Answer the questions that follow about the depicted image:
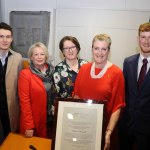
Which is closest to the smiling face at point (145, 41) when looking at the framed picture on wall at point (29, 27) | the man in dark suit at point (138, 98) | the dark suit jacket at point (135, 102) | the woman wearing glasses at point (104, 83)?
the man in dark suit at point (138, 98)

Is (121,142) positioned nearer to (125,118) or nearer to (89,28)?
(125,118)

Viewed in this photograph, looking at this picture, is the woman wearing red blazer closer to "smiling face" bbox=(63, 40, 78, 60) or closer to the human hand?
the human hand

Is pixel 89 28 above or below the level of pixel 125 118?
above

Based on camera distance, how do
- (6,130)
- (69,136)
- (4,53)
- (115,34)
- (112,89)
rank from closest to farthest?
1. (69,136)
2. (112,89)
3. (4,53)
4. (6,130)
5. (115,34)

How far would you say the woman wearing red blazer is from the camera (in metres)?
1.90

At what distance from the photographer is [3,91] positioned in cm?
207

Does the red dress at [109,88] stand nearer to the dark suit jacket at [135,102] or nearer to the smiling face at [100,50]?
the smiling face at [100,50]

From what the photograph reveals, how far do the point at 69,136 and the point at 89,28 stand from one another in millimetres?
1622

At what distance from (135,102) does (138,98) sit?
4 centimetres

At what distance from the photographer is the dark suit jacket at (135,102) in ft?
5.59

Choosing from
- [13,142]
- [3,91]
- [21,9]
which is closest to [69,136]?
[13,142]

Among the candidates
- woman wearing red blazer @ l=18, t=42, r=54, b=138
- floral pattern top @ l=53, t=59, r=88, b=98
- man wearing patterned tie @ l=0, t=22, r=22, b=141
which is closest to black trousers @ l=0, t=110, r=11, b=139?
man wearing patterned tie @ l=0, t=22, r=22, b=141

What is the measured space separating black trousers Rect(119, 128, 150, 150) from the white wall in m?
1.04

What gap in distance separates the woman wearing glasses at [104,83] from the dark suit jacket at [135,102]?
0.69 feet
